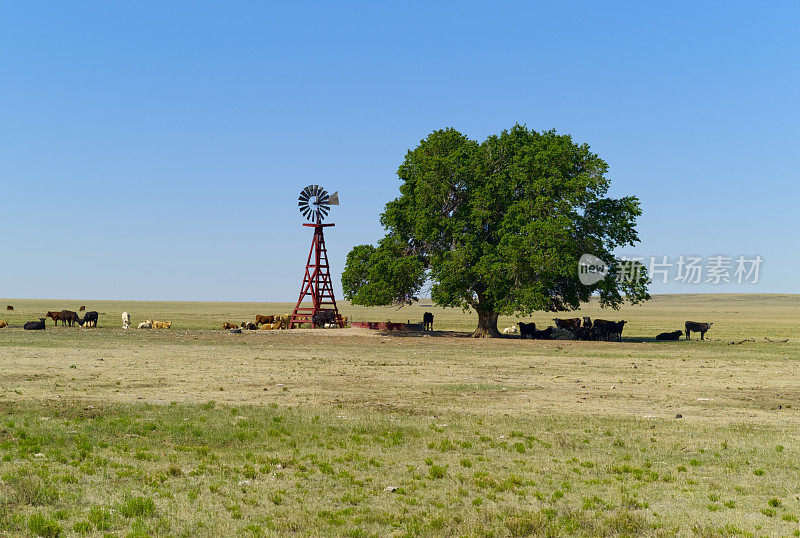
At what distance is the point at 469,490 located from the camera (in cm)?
1201

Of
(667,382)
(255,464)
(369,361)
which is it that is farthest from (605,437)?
(369,361)

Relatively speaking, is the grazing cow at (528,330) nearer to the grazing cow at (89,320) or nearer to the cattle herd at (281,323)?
the cattle herd at (281,323)

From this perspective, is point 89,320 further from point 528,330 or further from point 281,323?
point 528,330

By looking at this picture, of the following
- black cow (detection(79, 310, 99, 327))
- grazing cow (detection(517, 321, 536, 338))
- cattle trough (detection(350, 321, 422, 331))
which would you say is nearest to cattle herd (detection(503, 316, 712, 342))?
grazing cow (detection(517, 321, 536, 338))

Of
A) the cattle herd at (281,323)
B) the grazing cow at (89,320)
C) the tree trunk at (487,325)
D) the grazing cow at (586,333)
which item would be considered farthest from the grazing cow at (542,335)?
the grazing cow at (89,320)

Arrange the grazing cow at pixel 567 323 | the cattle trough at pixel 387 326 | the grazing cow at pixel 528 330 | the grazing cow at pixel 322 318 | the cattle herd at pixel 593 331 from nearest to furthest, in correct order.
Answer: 1. the cattle herd at pixel 593 331
2. the grazing cow at pixel 528 330
3. the grazing cow at pixel 567 323
4. the cattle trough at pixel 387 326
5. the grazing cow at pixel 322 318

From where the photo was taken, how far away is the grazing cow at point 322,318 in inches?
2498

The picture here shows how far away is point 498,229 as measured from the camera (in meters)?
54.6

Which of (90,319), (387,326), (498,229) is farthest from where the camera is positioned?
(90,319)

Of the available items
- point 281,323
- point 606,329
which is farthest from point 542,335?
point 281,323

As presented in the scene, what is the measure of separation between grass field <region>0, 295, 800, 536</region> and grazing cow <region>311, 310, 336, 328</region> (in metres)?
33.2

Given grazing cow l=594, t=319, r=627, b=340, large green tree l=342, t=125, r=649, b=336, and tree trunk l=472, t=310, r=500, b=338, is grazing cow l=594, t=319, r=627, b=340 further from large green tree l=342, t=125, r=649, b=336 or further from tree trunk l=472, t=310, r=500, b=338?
tree trunk l=472, t=310, r=500, b=338

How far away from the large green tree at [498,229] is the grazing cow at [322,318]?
6408 mm

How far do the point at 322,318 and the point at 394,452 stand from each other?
163 ft
